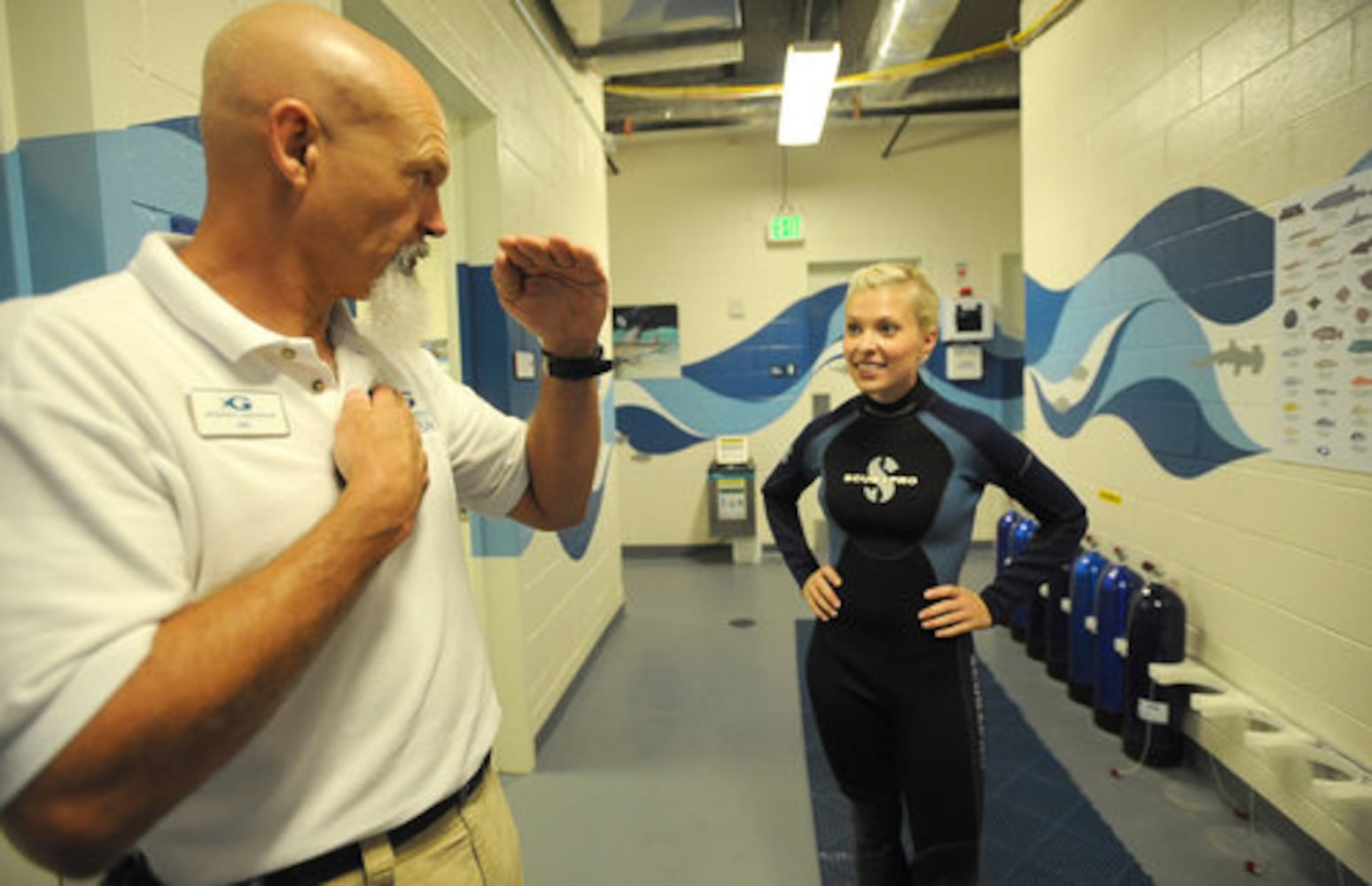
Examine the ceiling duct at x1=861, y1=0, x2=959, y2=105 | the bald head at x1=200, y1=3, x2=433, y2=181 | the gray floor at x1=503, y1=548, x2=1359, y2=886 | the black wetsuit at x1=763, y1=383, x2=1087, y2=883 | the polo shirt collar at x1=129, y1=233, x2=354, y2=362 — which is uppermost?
the ceiling duct at x1=861, y1=0, x2=959, y2=105

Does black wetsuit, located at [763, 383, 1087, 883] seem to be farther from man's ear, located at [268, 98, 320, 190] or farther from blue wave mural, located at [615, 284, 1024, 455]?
blue wave mural, located at [615, 284, 1024, 455]

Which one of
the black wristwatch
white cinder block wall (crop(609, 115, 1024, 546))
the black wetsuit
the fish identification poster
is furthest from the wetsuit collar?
white cinder block wall (crop(609, 115, 1024, 546))

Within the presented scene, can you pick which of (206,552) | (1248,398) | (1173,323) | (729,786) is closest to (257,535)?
(206,552)

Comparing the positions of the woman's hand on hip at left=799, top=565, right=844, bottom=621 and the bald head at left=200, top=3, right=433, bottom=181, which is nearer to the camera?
the bald head at left=200, top=3, right=433, bottom=181

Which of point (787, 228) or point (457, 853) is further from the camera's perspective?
point (787, 228)

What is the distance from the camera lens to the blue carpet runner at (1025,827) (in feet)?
6.15

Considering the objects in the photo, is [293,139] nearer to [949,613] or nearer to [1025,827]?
[949,613]

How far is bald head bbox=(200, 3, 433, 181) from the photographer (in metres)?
0.65

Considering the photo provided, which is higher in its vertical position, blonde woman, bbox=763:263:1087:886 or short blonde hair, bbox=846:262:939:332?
short blonde hair, bbox=846:262:939:332

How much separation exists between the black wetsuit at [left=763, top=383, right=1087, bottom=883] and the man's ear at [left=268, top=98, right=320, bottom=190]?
129 cm

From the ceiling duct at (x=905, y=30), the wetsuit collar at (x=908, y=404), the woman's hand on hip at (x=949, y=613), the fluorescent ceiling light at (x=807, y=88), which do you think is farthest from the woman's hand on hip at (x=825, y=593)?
the ceiling duct at (x=905, y=30)

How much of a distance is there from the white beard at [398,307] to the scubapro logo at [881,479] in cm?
109

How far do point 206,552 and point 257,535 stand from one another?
0.04 metres

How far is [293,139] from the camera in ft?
2.16
